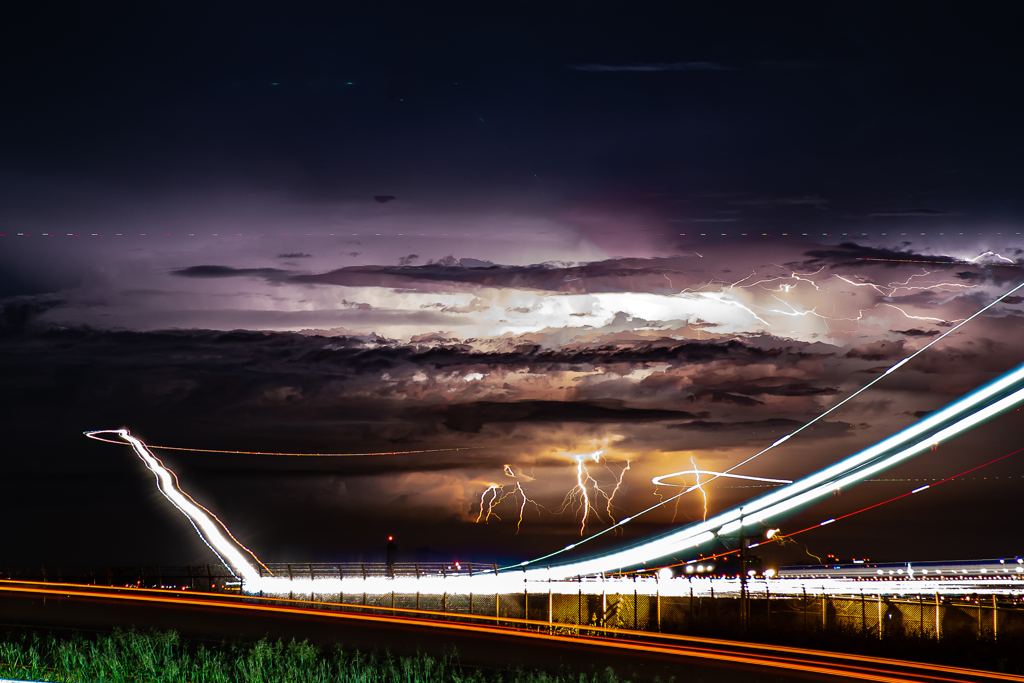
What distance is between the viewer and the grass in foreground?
67.4 ft

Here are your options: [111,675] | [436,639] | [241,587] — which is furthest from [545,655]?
[241,587]

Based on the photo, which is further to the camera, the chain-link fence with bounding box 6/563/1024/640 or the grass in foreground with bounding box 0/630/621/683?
the chain-link fence with bounding box 6/563/1024/640

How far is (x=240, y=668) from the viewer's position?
21.5 meters

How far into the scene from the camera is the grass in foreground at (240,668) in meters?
20.5

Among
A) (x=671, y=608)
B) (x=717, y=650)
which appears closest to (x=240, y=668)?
(x=717, y=650)

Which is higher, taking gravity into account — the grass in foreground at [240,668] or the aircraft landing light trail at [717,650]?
the grass in foreground at [240,668]

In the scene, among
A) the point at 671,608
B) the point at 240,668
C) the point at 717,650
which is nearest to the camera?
the point at 240,668

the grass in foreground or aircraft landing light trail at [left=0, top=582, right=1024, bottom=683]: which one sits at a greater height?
the grass in foreground

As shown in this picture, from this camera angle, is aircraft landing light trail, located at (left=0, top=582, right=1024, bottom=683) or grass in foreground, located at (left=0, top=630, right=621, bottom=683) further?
aircraft landing light trail, located at (left=0, top=582, right=1024, bottom=683)

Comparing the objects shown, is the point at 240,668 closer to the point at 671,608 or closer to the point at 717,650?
the point at 717,650

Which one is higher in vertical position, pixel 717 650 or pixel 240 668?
pixel 240 668

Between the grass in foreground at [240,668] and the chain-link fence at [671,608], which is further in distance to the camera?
the chain-link fence at [671,608]

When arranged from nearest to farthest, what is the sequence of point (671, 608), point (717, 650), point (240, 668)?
1. point (240, 668)
2. point (717, 650)
3. point (671, 608)

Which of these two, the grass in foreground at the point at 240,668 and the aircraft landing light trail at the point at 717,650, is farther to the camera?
the aircraft landing light trail at the point at 717,650
